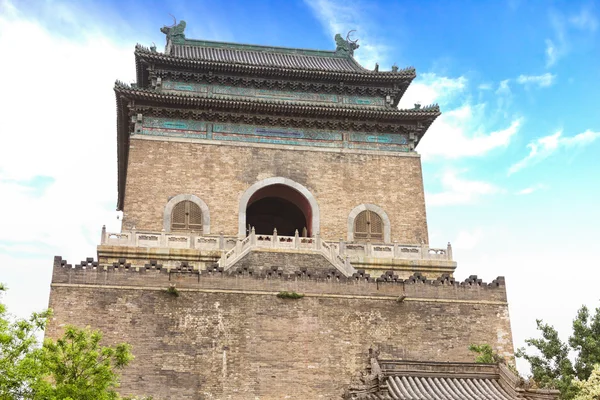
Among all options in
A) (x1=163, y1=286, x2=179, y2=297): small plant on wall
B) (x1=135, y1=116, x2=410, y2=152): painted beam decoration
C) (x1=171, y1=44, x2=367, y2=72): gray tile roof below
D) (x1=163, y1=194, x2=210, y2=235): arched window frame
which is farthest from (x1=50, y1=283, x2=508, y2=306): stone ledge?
(x1=171, y1=44, x2=367, y2=72): gray tile roof below

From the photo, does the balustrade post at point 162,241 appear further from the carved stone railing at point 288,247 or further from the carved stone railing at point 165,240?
the carved stone railing at point 288,247

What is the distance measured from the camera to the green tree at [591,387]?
601 inches

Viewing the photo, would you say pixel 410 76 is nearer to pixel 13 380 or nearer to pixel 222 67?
pixel 222 67

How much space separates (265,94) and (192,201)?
18.5 ft

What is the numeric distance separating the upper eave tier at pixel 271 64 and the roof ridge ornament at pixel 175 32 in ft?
1.20

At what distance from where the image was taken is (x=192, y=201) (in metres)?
25.1

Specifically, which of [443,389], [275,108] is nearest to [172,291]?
[275,108]

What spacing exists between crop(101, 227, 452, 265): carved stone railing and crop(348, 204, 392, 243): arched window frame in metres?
0.92

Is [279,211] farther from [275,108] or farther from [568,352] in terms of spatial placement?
[568,352]

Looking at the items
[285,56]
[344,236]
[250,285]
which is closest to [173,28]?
[285,56]

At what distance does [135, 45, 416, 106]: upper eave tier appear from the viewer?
27078 mm

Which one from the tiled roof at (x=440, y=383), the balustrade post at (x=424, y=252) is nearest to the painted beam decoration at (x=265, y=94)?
the balustrade post at (x=424, y=252)

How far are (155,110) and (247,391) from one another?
38.2ft

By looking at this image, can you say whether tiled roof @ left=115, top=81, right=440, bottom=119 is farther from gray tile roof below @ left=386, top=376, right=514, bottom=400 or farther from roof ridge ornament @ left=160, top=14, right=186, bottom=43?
gray tile roof below @ left=386, top=376, right=514, bottom=400
